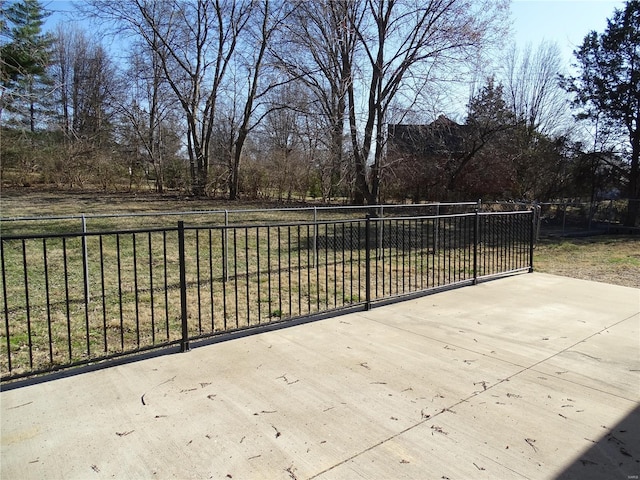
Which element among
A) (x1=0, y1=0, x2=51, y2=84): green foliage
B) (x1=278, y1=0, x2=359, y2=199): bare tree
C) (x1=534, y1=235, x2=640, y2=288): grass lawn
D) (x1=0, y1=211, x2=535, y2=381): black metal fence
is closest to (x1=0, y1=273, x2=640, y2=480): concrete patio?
(x1=0, y1=211, x2=535, y2=381): black metal fence

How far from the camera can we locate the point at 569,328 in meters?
4.26

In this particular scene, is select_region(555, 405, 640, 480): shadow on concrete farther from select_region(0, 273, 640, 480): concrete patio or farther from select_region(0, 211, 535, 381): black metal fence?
select_region(0, 211, 535, 381): black metal fence

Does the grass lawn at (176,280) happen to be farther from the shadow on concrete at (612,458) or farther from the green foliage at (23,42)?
the green foliage at (23,42)

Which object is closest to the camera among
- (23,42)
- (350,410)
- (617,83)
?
(350,410)

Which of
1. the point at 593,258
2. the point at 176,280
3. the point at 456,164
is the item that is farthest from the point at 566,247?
the point at 176,280

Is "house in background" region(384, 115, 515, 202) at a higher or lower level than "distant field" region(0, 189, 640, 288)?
higher

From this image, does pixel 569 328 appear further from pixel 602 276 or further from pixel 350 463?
pixel 602 276

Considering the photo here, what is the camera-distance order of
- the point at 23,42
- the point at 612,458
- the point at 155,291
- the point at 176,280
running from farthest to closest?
the point at 23,42, the point at 176,280, the point at 155,291, the point at 612,458

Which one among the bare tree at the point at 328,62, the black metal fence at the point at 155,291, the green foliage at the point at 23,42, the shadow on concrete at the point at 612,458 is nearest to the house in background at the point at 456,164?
the bare tree at the point at 328,62

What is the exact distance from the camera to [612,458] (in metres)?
2.18

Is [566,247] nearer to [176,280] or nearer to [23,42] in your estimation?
[176,280]

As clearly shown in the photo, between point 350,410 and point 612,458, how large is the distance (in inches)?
52.7

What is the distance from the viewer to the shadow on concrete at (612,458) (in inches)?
80.6

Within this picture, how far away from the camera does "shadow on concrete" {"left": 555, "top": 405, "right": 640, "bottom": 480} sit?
2.05 m
